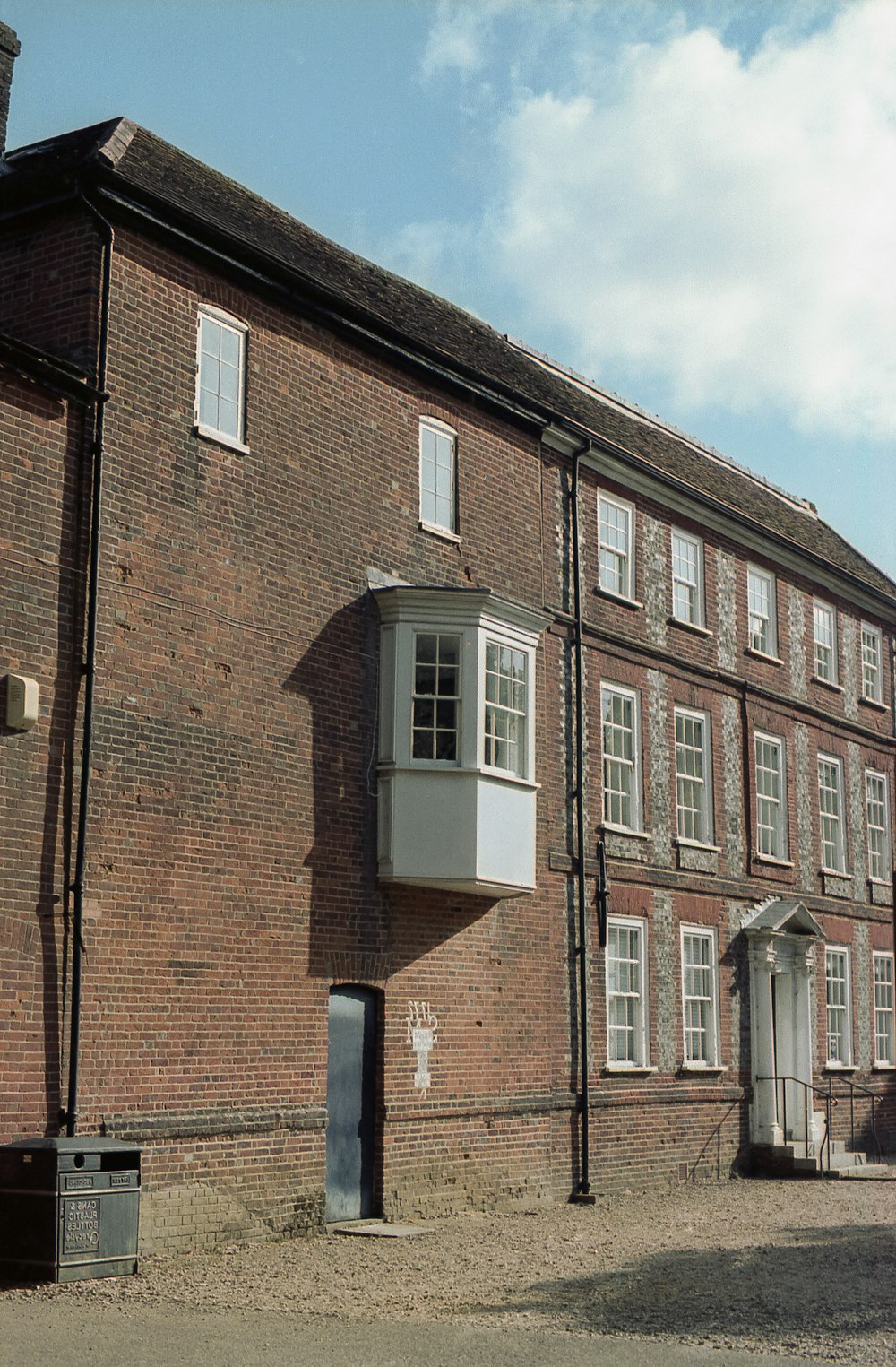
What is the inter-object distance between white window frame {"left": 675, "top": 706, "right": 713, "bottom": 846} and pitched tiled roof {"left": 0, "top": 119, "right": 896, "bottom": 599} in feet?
11.2

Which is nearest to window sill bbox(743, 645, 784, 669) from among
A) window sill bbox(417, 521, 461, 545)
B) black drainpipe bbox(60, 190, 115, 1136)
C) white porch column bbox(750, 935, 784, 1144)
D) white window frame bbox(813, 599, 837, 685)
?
white window frame bbox(813, 599, 837, 685)

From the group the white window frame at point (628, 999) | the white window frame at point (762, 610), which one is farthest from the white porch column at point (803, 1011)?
the white window frame at point (762, 610)

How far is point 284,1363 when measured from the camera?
9.44 metres

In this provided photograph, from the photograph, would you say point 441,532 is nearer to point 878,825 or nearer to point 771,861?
point 771,861

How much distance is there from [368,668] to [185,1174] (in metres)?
5.67

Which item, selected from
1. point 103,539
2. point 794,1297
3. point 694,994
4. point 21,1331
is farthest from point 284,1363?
point 694,994

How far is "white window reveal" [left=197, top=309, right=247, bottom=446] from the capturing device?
52.5ft

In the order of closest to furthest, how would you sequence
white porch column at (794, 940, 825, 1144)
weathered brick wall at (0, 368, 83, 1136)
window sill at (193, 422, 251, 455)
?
weathered brick wall at (0, 368, 83, 1136)
window sill at (193, 422, 251, 455)
white porch column at (794, 940, 825, 1144)

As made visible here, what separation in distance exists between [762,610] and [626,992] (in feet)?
25.3

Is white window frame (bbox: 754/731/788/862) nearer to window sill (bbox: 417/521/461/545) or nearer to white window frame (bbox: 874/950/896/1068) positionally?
white window frame (bbox: 874/950/896/1068)

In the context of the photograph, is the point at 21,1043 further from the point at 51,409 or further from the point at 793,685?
the point at 793,685

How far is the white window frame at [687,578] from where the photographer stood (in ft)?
79.2

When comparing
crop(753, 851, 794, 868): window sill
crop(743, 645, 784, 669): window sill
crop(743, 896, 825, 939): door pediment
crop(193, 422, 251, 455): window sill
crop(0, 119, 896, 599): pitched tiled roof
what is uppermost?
crop(0, 119, 896, 599): pitched tiled roof

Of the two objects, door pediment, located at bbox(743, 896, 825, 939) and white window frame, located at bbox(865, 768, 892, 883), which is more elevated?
white window frame, located at bbox(865, 768, 892, 883)
